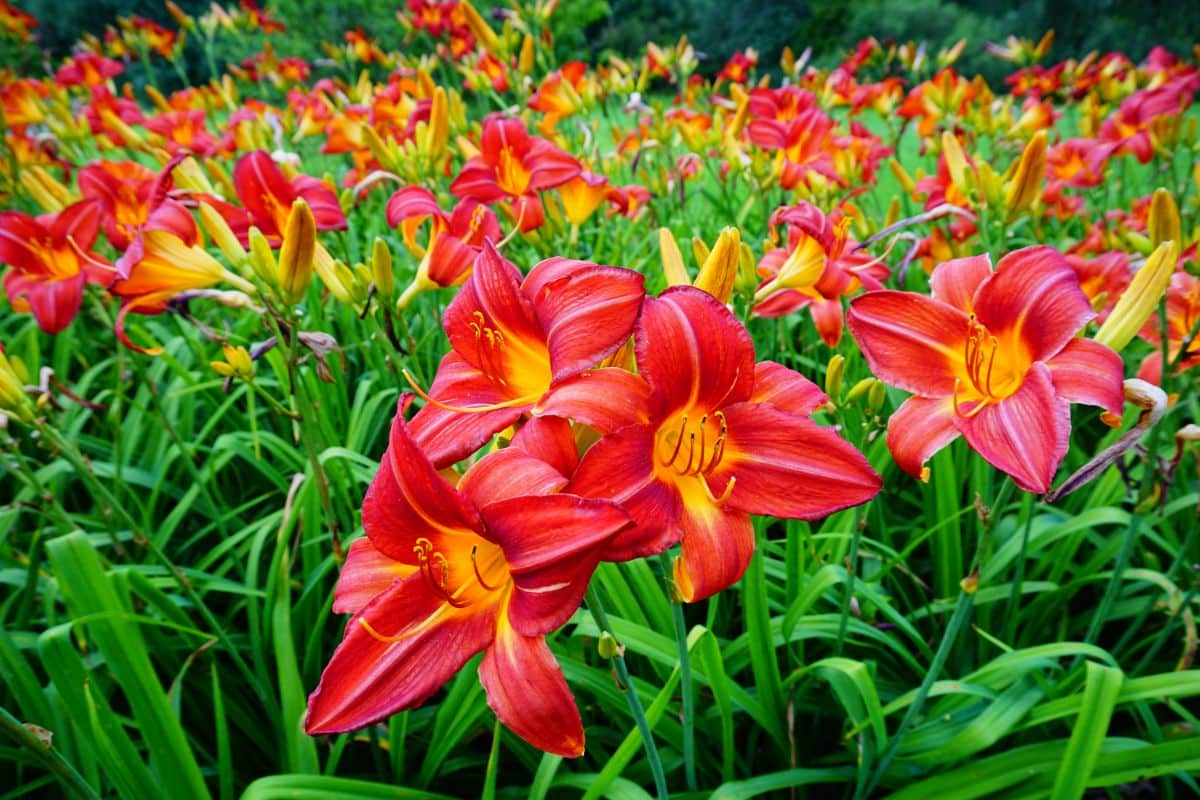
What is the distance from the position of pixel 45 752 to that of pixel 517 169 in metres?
1.42

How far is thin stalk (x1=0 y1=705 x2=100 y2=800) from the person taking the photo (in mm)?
775

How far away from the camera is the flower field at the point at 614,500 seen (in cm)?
72

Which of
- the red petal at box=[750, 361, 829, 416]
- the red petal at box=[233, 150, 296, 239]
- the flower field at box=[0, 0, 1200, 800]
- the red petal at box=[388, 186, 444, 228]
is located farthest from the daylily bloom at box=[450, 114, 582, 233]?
the red petal at box=[750, 361, 829, 416]

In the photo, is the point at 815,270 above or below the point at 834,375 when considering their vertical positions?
above

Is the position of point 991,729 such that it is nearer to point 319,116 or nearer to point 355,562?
point 355,562

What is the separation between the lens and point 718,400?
77 cm

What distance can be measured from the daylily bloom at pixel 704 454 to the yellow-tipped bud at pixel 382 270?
0.66 metres

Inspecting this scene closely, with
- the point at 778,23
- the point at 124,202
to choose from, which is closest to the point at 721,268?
the point at 124,202

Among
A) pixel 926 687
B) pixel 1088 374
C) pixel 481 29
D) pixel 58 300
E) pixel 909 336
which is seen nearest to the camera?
pixel 1088 374

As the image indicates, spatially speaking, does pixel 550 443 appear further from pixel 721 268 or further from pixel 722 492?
pixel 721 268

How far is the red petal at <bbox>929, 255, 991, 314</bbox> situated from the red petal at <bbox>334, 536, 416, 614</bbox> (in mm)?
758

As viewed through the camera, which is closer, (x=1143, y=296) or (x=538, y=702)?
(x=538, y=702)

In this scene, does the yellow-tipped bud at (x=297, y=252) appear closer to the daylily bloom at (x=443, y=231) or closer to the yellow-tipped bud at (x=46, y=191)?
the daylily bloom at (x=443, y=231)

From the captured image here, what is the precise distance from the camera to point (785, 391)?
81 centimetres
